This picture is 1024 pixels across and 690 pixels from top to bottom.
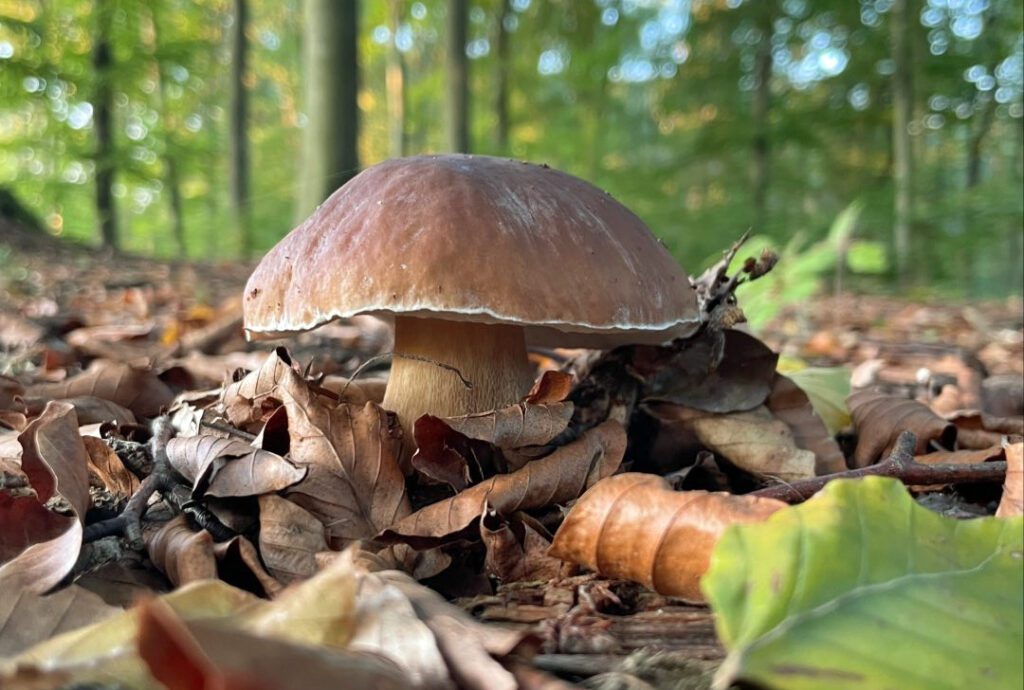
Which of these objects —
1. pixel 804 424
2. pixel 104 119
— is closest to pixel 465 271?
pixel 804 424

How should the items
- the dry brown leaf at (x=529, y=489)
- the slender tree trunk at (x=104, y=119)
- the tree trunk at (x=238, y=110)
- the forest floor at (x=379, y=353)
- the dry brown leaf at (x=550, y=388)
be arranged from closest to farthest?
the forest floor at (x=379, y=353), the dry brown leaf at (x=529, y=489), the dry brown leaf at (x=550, y=388), the slender tree trunk at (x=104, y=119), the tree trunk at (x=238, y=110)

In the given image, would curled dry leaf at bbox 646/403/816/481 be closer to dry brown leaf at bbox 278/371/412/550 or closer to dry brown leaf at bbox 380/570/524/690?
dry brown leaf at bbox 278/371/412/550

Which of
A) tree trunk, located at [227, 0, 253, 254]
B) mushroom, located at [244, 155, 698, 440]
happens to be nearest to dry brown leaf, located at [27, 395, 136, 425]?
mushroom, located at [244, 155, 698, 440]

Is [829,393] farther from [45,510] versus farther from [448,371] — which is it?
[45,510]

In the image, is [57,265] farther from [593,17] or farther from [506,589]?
[593,17]

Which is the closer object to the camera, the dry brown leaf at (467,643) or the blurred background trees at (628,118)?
the dry brown leaf at (467,643)

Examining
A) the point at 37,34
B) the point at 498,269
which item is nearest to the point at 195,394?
the point at 498,269

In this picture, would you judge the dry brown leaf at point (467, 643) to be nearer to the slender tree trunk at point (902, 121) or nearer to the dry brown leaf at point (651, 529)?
the dry brown leaf at point (651, 529)

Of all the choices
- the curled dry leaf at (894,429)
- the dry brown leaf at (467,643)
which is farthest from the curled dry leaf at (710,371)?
the dry brown leaf at (467,643)
